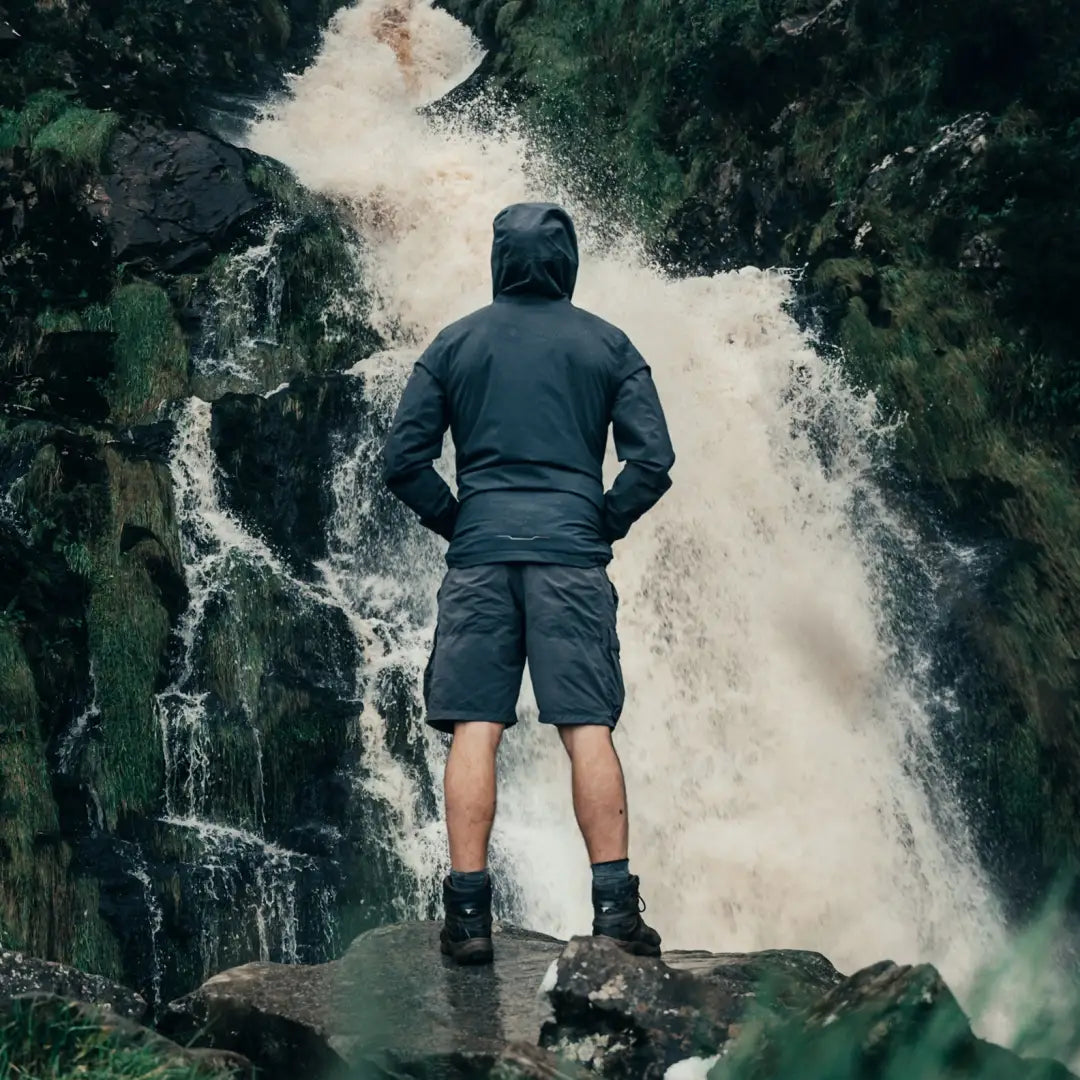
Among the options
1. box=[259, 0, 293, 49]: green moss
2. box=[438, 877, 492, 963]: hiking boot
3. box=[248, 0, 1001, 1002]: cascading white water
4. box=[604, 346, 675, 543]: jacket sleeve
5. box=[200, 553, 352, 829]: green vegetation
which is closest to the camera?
box=[438, 877, 492, 963]: hiking boot

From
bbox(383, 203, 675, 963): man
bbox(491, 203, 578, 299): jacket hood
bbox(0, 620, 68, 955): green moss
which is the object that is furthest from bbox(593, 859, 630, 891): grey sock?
bbox(0, 620, 68, 955): green moss

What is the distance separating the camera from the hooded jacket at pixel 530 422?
13.3 feet

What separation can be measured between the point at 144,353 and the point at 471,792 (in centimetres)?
906

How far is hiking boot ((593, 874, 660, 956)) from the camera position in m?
3.73

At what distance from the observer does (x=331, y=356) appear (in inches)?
495

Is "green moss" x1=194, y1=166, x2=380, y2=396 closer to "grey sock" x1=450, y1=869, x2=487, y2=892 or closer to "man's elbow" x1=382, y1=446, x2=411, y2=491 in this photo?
"man's elbow" x1=382, y1=446, x2=411, y2=491

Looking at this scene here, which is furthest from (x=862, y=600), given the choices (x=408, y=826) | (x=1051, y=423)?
(x=408, y=826)

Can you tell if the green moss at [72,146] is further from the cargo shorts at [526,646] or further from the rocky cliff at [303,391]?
the cargo shorts at [526,646]

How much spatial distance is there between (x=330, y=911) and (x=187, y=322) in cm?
587

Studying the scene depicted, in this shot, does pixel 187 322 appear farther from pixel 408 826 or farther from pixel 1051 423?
pixel 1051 423

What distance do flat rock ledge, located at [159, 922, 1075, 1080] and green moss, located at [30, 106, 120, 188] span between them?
34.9 ft

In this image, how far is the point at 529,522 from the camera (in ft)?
13.2

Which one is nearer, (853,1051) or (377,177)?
(853,1051)

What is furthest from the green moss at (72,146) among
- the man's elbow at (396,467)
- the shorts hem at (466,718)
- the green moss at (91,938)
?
the shorts hem at (466,718)
